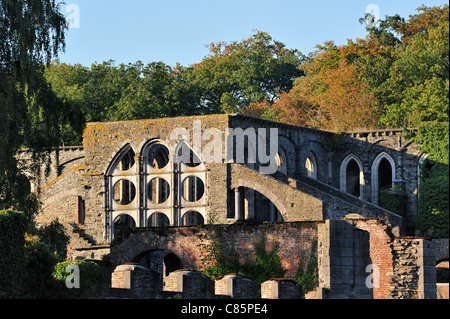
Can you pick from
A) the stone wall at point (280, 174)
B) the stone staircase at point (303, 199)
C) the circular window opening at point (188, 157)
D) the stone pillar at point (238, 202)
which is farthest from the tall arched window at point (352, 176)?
the stone pillar at point (238, 202)

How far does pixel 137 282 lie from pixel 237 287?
299cm

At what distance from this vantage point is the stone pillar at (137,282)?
3039 centimetres

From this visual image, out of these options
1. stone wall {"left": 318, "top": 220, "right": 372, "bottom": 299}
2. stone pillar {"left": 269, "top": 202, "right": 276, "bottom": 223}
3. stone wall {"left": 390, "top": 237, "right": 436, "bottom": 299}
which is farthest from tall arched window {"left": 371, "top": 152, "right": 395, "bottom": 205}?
stone wall {"left": 318, "top": 220, "right": 372, "bottom": 299}

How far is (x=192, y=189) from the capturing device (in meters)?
53.4

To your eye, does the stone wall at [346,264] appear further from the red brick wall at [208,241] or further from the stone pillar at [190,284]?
the red brick wall at [208,241]

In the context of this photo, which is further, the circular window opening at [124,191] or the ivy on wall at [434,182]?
the circular window opening at [124,191]

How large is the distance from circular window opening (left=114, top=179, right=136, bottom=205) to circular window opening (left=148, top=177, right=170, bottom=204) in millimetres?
970

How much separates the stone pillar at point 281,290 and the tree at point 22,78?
9.85 meters

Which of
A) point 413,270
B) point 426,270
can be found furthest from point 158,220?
point 426,270

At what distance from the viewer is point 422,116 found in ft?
189

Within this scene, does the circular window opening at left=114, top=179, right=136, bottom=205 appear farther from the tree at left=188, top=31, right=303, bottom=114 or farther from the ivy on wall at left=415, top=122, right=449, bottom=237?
the tree at left=188, top=31, right=303, bottom=114

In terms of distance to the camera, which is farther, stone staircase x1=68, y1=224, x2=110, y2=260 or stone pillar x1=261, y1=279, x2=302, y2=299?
stone staircase x1=68, y1=224, x2=110, y2=260

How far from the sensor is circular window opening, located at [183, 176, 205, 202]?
52938 mm
